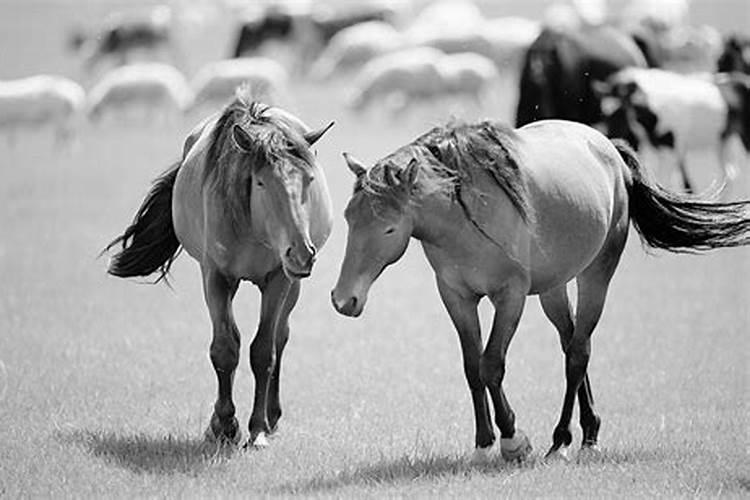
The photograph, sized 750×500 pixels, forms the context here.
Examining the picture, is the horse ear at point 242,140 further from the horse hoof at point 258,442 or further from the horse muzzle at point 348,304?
the horse hoof at point 258,442

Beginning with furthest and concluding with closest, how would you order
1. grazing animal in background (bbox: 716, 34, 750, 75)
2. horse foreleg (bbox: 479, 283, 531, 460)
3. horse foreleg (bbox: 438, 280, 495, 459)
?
grazing animal in background (bbox: 716, 34, 750, 75) → horse foreleg (bbox: 438, 280, 495, 459) → horse foreleg (bbox: 479, 283, 531, 460)

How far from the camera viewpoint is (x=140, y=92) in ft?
73.3

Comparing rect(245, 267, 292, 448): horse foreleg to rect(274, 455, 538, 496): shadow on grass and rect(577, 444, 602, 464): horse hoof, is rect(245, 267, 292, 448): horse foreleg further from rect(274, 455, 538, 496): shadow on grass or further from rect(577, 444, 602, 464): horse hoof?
rect(577, 444, 602, 464): horse hoof

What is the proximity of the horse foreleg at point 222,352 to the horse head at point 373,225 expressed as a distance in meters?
1.22

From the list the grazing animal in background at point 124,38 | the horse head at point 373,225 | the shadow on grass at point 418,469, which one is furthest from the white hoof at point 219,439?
the grazing animal in background at point 124,38

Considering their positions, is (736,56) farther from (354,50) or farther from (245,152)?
(245,152)

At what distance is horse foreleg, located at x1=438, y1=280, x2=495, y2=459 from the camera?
7172 millimetres

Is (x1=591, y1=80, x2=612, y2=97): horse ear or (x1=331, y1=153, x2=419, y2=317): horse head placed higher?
(x1=591, y1=80, x2=612, y2=97): horse ear

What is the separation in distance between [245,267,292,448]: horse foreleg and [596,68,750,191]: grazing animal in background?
25.0 ft

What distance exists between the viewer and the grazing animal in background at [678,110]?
50.1 feet

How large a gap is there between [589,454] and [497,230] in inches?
53.1

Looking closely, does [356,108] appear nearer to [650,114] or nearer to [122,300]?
[650,114]

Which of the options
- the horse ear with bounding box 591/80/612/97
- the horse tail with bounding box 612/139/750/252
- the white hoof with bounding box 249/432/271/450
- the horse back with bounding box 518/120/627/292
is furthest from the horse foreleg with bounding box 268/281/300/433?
the horse ear with bounding box 591/80/612/97

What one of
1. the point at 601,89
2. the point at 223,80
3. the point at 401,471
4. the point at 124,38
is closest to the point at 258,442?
the point at 401,471
